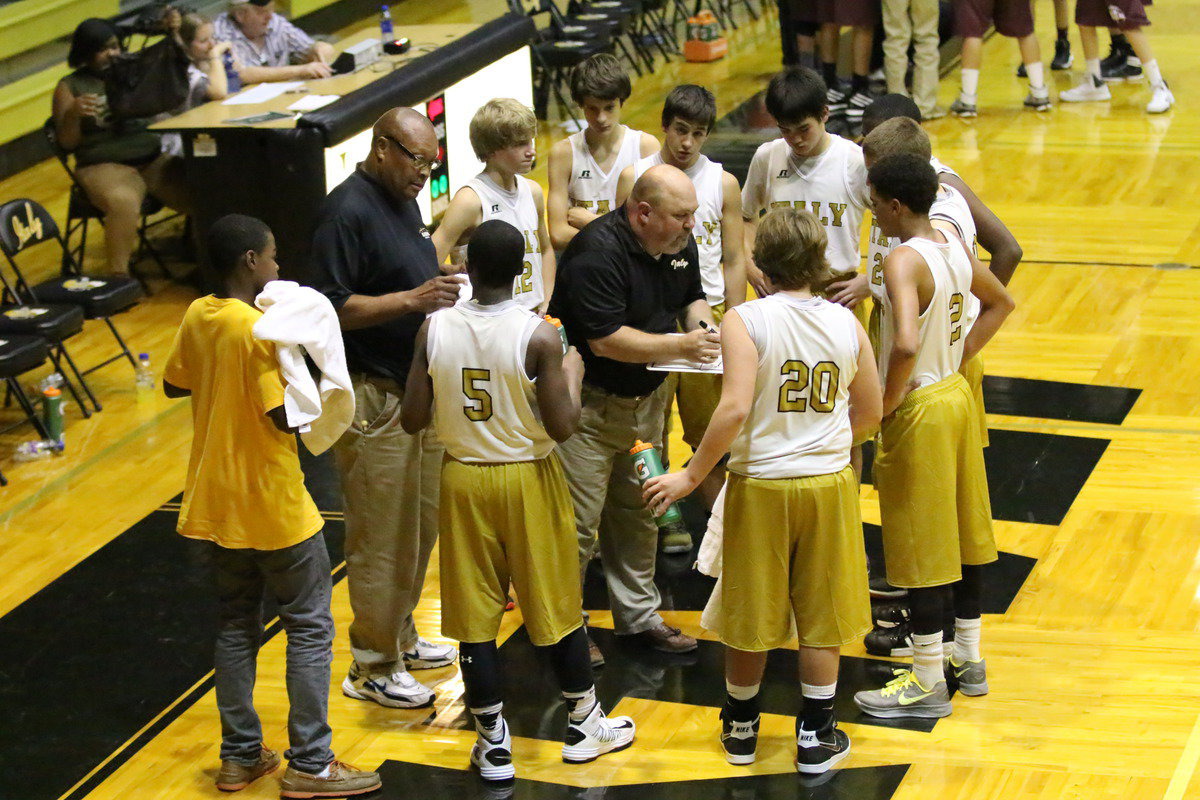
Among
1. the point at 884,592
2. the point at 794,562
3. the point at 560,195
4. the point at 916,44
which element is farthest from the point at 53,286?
the point at 916,44

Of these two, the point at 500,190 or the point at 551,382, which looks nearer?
the point at 551,382

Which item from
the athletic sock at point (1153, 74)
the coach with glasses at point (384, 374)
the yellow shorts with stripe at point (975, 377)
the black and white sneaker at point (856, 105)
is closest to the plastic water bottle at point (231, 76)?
the black and white sneaker at point (856, 105)

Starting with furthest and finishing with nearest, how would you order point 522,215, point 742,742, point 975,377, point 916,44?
point 916,44
point 522,215
point 975,377
point 742,742

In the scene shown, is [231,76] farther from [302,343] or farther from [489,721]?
[489,721]

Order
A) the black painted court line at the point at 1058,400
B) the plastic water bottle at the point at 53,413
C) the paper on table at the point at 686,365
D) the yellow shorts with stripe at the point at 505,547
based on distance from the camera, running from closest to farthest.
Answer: the yellow shorts with stripe at the point at 505,547
the paper on table at the point at 686,365
the black painted court line at the point at 1058,400
the plastic water bottle at the point at 53,413

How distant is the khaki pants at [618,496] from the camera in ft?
14.8

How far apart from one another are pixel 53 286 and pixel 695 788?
457 centimetres

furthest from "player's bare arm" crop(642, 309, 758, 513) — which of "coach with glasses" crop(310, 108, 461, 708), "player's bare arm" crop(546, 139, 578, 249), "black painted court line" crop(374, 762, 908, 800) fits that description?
"player's bare arm" crop(546, 139, 578, 249)

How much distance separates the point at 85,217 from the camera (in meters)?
8.50

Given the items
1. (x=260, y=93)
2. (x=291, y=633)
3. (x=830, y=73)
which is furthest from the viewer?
(x=830, y=73)

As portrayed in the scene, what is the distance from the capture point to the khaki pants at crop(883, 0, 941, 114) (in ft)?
36.8

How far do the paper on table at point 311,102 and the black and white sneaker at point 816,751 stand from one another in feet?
16.9

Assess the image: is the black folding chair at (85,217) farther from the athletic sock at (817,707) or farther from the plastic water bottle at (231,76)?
the athletic sock at (817,707)

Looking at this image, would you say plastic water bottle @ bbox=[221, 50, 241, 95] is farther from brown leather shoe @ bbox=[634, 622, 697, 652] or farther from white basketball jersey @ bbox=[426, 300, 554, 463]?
white basketball jersey @ bbox=[426, 300, 554, 463]
